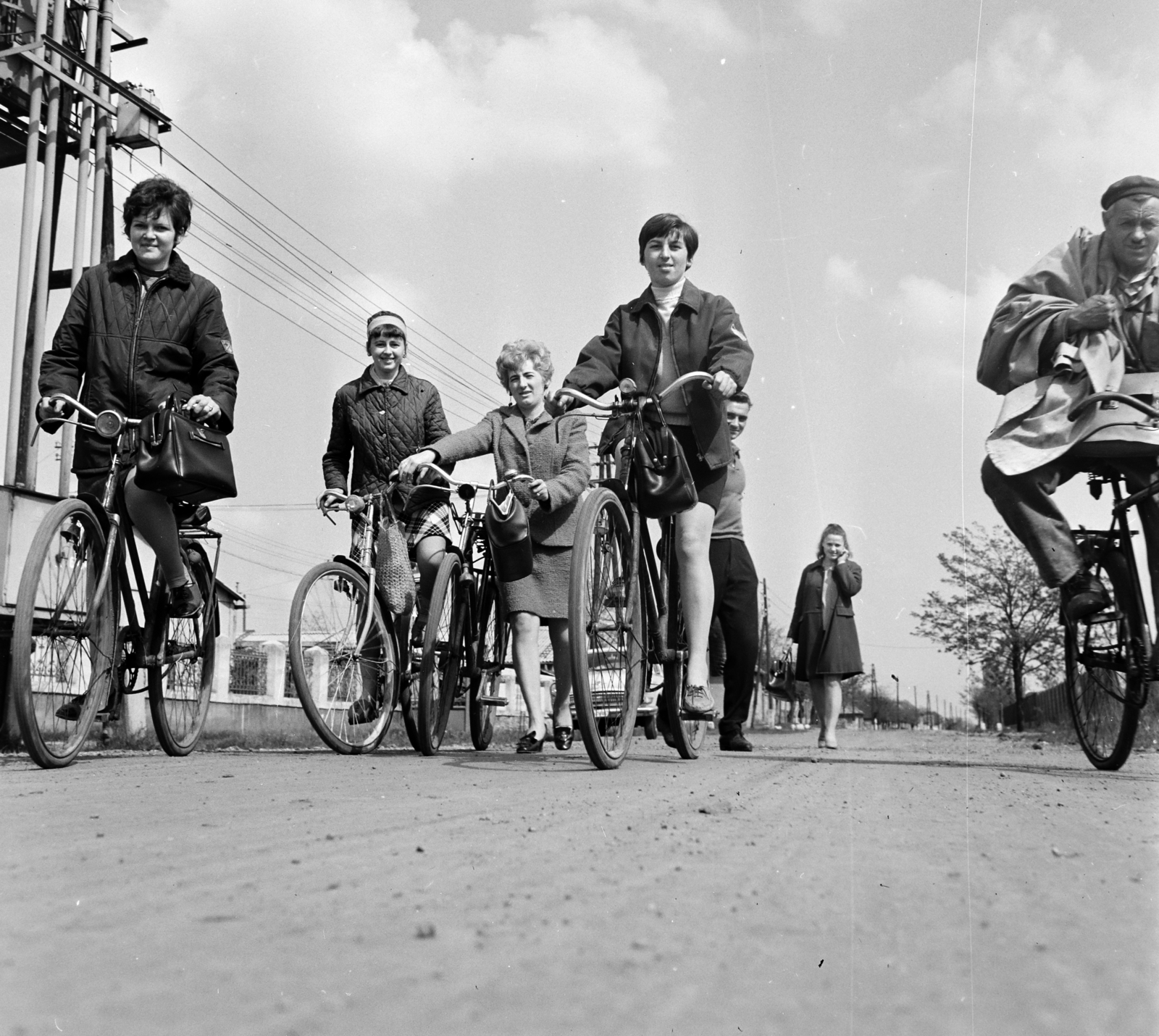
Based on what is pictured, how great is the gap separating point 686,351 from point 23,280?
229 inches

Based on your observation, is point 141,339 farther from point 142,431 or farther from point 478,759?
point 478,759

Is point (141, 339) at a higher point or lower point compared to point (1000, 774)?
higher

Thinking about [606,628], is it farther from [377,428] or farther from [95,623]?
[377,428]

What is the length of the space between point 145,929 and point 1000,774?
10.5ft

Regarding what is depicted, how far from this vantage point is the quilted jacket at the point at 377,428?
5547 millimetres

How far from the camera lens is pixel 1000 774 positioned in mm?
3805

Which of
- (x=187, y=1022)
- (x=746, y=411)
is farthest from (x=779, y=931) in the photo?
(x=746, y=411)

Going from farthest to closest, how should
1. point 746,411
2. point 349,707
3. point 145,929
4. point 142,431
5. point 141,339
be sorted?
point 746,411, point 349,707, point 141,339, point 142,431, point 145,929

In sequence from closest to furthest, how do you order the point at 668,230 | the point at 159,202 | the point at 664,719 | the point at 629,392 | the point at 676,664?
the point at 629,392 < the point at 676,664 < the point at 159,202 < the point at 668,230 < the point at 664,719

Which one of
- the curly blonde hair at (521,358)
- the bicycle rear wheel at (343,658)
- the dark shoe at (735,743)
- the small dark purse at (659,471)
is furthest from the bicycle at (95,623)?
the dark shoe at (735,743)

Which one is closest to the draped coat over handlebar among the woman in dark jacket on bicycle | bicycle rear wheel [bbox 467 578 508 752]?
the woman in dark jacket on bicycle

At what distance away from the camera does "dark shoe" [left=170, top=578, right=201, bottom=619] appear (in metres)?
4.27

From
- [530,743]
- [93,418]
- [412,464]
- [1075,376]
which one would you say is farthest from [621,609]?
[93,418]

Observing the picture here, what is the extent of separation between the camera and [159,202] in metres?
4.41
